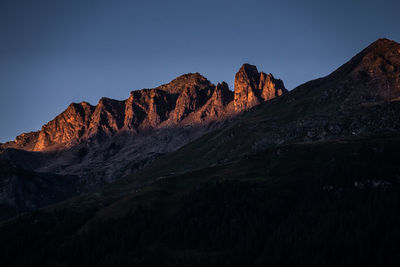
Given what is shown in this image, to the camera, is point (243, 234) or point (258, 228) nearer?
point (243, 234)

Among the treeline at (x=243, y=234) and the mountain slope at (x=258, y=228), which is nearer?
the treeline at (x=243, y=234)

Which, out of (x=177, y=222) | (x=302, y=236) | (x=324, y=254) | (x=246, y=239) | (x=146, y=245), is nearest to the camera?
(x=324, y=254)

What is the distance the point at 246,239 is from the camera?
497 feet

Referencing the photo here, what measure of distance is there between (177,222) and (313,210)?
179 ft

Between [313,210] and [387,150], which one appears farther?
[387,150]

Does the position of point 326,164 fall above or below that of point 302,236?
above

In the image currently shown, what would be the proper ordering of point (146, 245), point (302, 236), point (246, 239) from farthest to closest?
point (146, 245) → point (246, 239) → point (302, 236)

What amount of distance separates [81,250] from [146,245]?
25725 millimetres

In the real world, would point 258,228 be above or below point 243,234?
above

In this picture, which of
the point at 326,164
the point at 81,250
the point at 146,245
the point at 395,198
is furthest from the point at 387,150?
the point at 81,250

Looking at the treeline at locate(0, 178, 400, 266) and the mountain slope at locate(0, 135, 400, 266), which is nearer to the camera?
the treeline at locate(0, 178, 400, 266)

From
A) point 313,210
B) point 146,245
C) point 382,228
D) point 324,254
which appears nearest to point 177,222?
point 146,245

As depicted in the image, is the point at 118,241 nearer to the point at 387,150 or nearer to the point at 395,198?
the point at 395,198

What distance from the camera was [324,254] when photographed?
129000 millimetres
